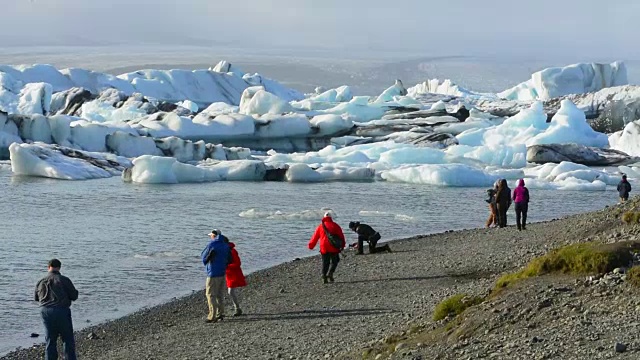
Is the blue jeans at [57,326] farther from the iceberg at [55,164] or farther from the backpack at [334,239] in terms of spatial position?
the iceberg at [55,164]

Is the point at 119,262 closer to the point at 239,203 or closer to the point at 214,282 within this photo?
the point at 214,282

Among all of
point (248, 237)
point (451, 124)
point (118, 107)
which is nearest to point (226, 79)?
point (118, 107)

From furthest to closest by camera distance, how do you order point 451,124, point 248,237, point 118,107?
point 118,107
point 451,124
point 248,237

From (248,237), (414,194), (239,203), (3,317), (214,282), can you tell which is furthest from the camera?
(414,194)

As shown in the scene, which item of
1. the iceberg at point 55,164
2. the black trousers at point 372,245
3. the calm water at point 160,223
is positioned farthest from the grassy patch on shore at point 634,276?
the iceberg at point 55,164

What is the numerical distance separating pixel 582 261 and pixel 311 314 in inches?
170

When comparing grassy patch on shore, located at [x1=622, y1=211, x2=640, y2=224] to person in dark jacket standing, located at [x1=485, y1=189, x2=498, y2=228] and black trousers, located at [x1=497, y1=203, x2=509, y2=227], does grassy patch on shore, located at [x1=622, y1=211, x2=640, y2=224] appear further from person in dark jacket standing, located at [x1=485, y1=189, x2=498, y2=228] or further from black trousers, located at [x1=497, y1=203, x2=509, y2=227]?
person in dark jacket standing, located at [x1=485, y1=189, x2=498, y2=228]

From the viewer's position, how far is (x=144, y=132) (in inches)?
1966

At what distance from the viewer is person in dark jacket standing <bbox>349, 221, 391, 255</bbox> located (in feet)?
58.8

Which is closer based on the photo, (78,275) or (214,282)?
(214,282)

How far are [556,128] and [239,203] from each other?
23.9 metres

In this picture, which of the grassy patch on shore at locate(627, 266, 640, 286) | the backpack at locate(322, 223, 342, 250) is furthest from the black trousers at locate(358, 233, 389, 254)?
the grassy patch on shore at locate(627, 266, 640, 286)

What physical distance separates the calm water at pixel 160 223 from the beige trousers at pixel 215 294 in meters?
2.54

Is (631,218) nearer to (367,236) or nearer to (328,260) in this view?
(328,260)
